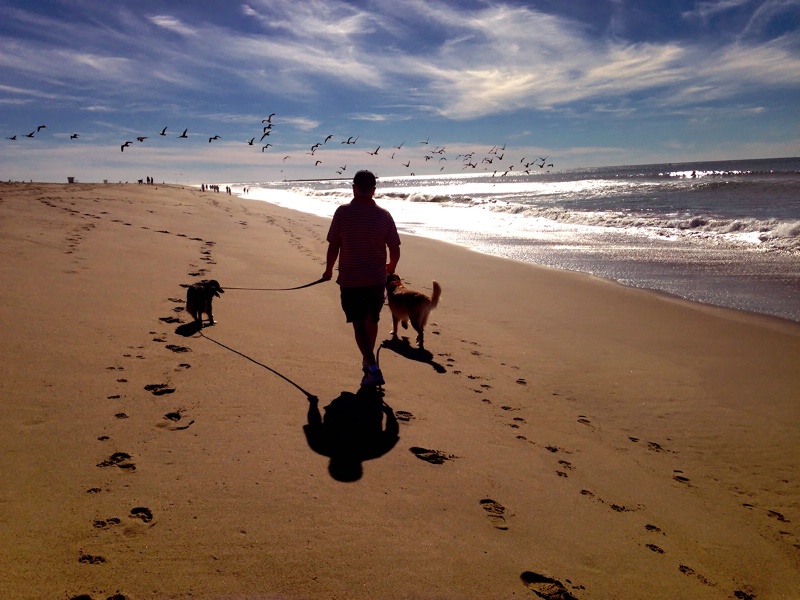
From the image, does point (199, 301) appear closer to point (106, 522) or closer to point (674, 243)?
point (106, 522)

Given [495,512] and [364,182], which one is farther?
[364,182]

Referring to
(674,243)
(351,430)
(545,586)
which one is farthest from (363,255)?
(674,243)

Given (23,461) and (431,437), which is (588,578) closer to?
(431,437)

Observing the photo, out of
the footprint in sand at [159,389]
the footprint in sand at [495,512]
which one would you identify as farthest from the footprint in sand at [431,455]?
the footprint in sand at [159,389]

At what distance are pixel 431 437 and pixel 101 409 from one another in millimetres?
2189

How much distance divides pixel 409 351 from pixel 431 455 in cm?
256

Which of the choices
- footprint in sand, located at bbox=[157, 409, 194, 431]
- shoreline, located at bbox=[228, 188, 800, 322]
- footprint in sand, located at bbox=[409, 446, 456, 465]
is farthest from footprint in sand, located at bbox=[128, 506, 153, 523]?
shoreline, located at bbox=[228, 188, 800, 322]

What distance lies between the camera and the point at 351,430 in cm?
348

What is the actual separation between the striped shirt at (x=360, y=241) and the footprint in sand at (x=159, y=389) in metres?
1.54

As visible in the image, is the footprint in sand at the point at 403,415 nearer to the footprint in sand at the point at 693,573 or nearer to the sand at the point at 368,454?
the sand at the point at 368,454

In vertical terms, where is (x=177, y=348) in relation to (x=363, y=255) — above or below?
below

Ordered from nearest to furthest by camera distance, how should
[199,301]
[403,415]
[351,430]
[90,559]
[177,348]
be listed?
[90,559] → [351,430] → [403,415] → [177,348] → [199,301]

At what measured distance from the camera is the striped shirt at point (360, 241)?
4152 mm

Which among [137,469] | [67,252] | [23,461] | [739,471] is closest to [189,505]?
[137,469]
